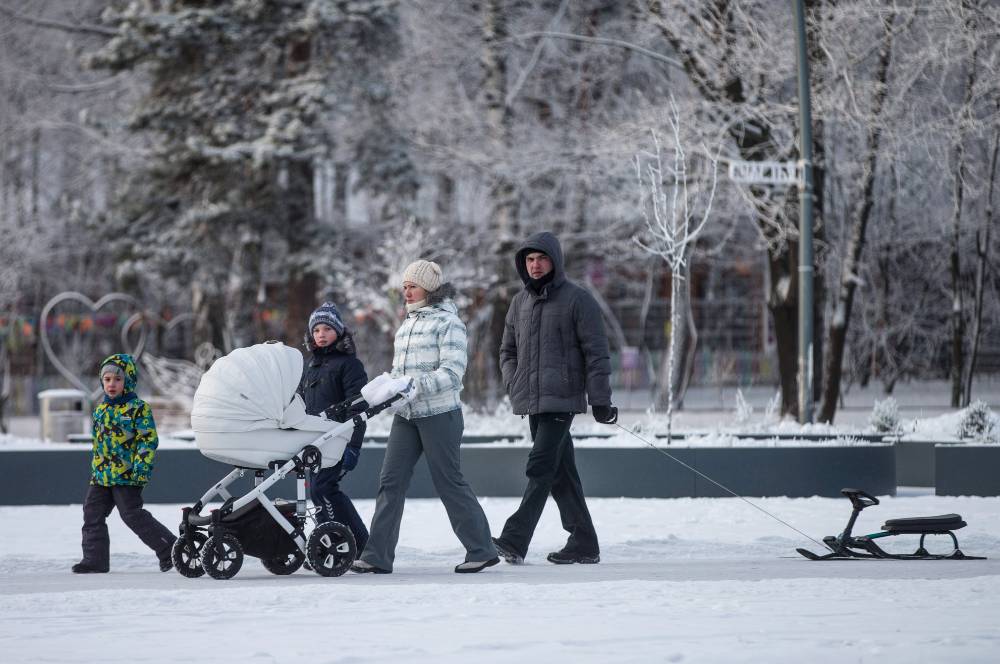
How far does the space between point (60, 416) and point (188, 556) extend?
10197 mm

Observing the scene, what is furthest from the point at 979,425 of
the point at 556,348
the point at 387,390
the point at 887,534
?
the point at 387,390

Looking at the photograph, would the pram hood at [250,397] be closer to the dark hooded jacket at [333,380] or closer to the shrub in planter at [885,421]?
the dark hooded jacket at [333,380]

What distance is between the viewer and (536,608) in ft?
23.2

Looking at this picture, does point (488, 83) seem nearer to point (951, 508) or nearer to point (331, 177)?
point (331, 177)

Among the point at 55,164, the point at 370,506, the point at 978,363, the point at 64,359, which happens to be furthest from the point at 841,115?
the point at 55,164

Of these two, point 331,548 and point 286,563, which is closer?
point 331,548

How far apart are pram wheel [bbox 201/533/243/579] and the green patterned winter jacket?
749mm

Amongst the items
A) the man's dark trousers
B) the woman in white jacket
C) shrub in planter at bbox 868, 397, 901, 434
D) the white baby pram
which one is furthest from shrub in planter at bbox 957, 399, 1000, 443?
the white baby pram

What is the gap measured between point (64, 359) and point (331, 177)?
9074 mm

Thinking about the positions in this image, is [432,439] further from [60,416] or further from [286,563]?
[60,416]

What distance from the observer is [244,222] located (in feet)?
91.3

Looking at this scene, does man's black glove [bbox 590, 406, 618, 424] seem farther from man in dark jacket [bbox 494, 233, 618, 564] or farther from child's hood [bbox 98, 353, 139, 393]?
child's hood [bbox 98, 353, 139, 393]

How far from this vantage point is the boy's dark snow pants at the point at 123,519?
29.1 feet

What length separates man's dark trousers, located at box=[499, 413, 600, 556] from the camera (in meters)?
8.95
